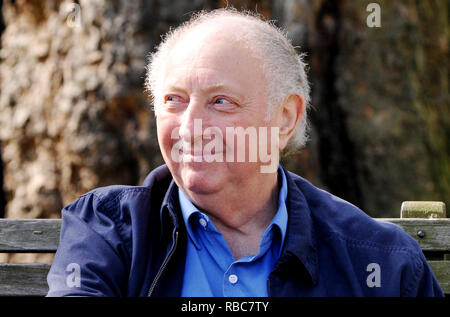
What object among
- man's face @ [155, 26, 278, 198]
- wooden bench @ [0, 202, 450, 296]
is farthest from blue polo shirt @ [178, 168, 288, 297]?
wooden bench @ [0, 202, 450, 296]

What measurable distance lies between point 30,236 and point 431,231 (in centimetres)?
149

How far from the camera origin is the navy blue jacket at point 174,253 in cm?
191

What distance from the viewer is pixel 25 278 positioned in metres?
2.32

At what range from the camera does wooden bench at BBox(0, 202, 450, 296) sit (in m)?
2.31

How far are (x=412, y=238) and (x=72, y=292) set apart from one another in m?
1.18

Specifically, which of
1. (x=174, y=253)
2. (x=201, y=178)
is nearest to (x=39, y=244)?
(x=174, y=253)

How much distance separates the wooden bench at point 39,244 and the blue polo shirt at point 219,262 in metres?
A: 0.50

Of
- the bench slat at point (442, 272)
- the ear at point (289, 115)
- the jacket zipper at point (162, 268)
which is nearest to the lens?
the jacket zipper at point (162, 268)

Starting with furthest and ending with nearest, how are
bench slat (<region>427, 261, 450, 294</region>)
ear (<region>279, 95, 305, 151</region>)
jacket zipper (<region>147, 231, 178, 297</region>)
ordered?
bench slat (<region>427, 261, 450, 294</region>), ear (<region>279, 95, 305, 151</region>), jacket zipper (<region>147, 231, 178, 297</region>)

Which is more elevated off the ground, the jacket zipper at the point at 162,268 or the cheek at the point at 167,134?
the cheek at the point at 167,134

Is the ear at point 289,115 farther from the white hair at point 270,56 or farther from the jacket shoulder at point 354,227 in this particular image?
the jacket shoulder at point 354,227

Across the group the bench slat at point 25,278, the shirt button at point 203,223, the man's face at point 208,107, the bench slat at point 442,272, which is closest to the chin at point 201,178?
the man's face at point 208,107

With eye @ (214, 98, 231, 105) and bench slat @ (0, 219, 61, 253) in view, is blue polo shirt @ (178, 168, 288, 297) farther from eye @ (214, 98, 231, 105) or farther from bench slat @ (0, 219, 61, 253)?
bench slat @ (0, 219, 61, 253)

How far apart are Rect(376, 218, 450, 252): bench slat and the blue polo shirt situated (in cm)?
54
